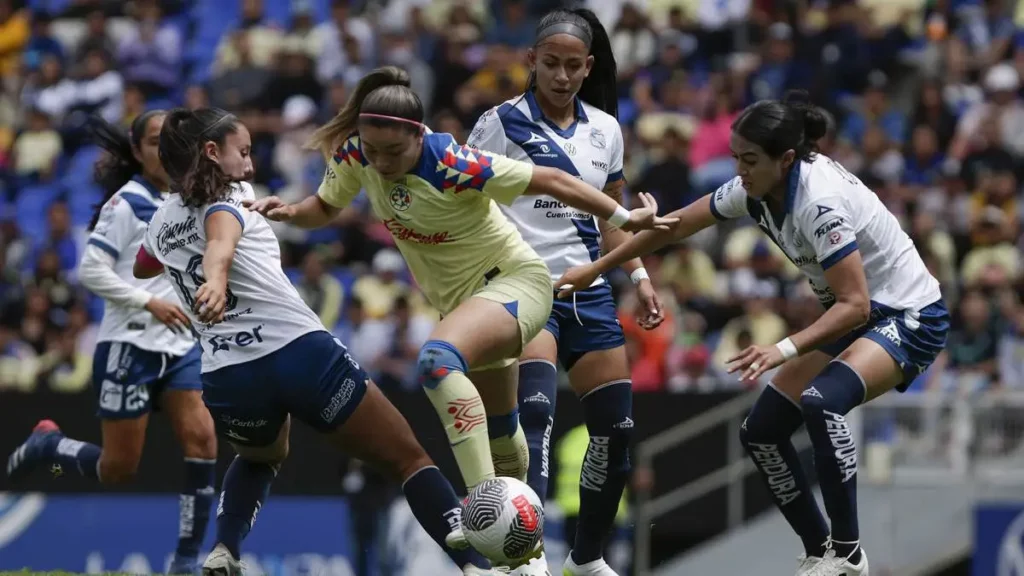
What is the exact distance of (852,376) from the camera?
7949 millimetres

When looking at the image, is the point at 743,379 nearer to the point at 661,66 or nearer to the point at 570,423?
the point at 570,423

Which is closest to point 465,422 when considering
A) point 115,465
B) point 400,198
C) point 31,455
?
point 400,198

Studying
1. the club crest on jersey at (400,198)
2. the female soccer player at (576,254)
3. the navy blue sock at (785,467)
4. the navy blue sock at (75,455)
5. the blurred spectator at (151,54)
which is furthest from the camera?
the blurred spectator at (151,54)

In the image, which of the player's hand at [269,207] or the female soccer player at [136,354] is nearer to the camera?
the player's hand at [269,207]

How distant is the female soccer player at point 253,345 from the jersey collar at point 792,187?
211 cm

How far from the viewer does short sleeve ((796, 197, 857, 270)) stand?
7805 millimetres

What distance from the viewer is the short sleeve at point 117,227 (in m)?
9.88

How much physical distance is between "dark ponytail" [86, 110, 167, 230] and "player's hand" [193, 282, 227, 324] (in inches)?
115

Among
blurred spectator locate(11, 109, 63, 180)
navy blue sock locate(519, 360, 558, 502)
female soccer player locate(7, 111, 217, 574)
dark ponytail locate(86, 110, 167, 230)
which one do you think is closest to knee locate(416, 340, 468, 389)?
navy blue sock locate(519, 360, 558, 502)

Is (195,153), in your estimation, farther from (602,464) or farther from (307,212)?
(602,464)

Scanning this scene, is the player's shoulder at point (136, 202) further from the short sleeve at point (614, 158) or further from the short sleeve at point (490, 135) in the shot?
the short sleeve at point (614, 158)

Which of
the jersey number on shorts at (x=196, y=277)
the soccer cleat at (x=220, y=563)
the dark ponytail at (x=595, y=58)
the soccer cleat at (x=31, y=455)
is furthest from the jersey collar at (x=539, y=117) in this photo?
the soccer cleat at (x=31, y=455)

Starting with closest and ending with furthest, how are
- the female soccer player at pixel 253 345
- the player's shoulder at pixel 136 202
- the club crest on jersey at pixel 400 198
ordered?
the club crest on jersey at pixel 400 198
the female soccer player at pixel 253 345
the player's shoulder at pixel 136 202

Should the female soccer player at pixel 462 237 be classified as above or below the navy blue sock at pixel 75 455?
above
